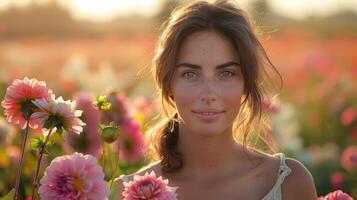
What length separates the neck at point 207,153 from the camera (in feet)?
8.86

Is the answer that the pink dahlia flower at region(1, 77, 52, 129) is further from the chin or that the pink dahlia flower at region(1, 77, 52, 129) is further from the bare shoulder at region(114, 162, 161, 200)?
the bare shoulder at region(114, 162, 161, 200)

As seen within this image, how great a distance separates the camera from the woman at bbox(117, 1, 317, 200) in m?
2.49

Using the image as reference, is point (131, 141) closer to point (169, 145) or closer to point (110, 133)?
point (169, 145)

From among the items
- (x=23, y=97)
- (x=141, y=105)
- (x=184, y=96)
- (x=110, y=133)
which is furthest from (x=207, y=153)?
(x=141, y=105)

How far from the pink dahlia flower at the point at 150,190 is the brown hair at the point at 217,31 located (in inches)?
33.8

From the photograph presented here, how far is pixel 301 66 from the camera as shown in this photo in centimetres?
865

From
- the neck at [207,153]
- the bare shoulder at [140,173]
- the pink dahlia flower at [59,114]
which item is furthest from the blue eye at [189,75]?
the pink dahlia flower at [59,114]

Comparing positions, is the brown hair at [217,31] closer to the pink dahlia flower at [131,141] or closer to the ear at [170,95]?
the ear at [170,95]

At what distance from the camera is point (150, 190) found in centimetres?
176

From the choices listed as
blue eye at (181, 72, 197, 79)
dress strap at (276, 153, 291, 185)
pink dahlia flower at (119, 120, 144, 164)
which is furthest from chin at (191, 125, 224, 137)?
pink dahlia flower at (119, 120, 144, 164)

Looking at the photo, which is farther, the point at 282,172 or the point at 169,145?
the point at 169,145

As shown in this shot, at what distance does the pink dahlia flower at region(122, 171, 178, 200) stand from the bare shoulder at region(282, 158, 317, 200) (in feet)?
3.18

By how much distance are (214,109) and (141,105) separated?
6.91 feet

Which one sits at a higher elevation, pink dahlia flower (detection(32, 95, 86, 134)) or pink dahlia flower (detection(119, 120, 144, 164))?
pink dahlia flower (detection(119, 120, 144, 164))
